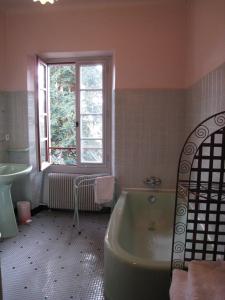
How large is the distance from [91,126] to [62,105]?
0.58m

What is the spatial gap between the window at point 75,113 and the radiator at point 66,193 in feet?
0.82

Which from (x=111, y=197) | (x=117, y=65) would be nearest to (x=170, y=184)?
(x=111, y=197)

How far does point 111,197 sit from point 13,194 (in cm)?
135

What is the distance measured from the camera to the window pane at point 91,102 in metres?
3.50

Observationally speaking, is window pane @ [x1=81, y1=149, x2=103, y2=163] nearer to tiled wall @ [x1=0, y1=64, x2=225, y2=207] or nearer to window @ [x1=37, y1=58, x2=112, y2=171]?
window @ [x1=37, y1=58, x2=112, y2=171]

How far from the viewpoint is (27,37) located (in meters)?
3.23

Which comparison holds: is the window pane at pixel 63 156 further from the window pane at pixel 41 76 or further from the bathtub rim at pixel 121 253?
the bathtub rim at pixel 121 253

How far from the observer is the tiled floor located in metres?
1.99

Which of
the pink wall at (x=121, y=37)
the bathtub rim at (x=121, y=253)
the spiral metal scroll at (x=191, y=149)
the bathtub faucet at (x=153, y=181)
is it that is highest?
the pink wall at (x=121, y=37)

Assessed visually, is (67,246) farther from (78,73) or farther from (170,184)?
(78,73)

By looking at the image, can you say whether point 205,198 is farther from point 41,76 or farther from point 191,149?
point 41,76

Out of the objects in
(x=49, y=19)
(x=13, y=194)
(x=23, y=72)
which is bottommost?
(x=13, y=194)

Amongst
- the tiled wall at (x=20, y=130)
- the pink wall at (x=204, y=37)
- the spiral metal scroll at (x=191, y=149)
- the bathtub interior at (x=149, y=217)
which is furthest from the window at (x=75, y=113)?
the spiral metal scroll at (x=191, y=149)

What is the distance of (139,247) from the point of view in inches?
100
